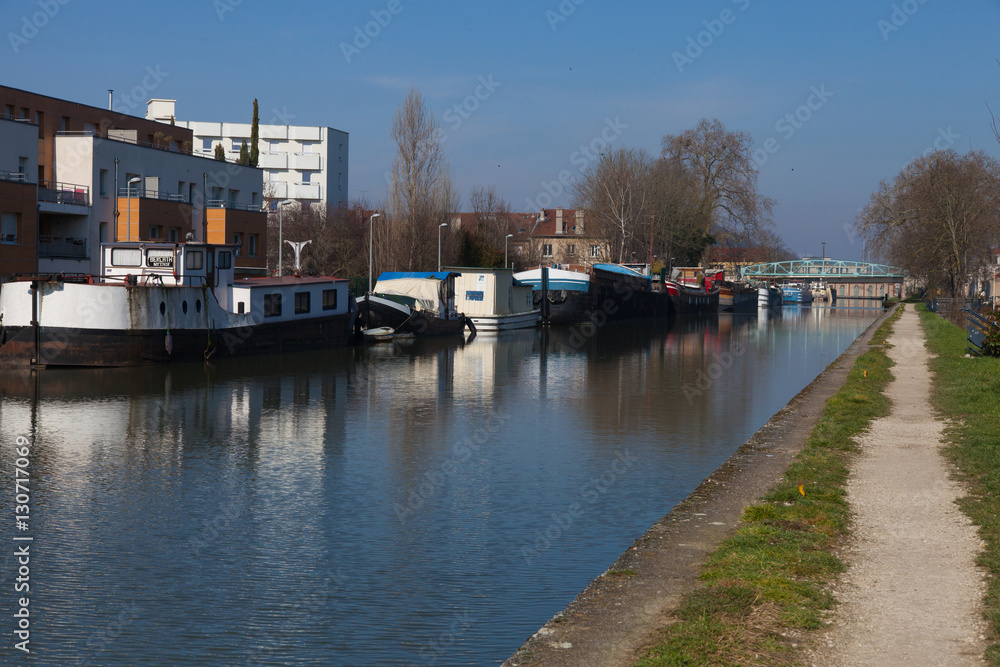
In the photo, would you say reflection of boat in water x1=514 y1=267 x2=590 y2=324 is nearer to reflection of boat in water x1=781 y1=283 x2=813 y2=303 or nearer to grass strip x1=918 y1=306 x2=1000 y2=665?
grass strip x1=918 y1=306 x2=1000 y2=665

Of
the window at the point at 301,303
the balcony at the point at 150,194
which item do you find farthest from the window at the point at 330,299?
the balcony at the point at 150,194

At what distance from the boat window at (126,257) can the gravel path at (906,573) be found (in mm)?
21567

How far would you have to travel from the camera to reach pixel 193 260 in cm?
2809

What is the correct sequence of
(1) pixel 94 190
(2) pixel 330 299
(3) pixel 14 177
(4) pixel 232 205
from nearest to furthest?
1. (2) pixel 330 299
2. (3) pixel 14 177
3. (1) pixel 94 190
4. (4) pixel 232 205

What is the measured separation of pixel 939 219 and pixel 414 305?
138 feet

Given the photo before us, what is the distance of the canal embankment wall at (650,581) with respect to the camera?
19.1 feet

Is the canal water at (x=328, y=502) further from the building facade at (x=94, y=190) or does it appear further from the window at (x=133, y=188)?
the window at (x=133, y=188)

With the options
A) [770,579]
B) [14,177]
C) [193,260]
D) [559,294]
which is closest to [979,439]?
[770,579]

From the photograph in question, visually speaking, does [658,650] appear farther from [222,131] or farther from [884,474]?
[222,131]

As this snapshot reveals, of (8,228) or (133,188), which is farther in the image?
(133,188)

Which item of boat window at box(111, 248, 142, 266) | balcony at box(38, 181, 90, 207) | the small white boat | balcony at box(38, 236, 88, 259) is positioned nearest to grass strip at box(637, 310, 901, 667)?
boat window at box(111, 248, 142, 266)

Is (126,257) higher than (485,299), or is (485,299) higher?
(126,257)

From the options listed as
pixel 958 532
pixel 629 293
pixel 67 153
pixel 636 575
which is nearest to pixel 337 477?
pixel 636 575

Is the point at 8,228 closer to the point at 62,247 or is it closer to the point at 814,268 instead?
the point at 62,247
